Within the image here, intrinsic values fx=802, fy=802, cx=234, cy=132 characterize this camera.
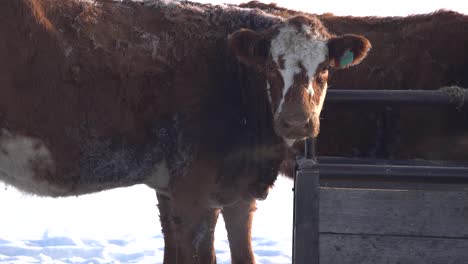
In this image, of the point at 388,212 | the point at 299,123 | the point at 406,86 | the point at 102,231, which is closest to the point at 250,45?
the point at 299,123

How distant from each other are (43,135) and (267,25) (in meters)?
2.04

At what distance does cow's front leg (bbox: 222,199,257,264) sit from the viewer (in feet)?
24.0

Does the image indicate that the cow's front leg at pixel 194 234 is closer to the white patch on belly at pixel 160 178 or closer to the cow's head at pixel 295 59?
the white patch on belly at pixel 160 178

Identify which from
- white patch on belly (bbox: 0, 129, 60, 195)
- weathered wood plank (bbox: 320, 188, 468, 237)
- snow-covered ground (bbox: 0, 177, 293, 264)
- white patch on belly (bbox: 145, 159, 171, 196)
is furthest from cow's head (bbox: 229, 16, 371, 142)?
snow-covered ground (bbox: 0, 177, 293, 264)

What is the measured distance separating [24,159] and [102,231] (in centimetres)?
560

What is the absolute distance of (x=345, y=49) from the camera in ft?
Result: 20.4

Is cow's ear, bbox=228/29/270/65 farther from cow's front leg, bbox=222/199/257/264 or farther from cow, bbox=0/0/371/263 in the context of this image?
cow's front leg, bbox=222/199/257/264

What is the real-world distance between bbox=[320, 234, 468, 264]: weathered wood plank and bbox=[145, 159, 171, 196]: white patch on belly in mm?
2541

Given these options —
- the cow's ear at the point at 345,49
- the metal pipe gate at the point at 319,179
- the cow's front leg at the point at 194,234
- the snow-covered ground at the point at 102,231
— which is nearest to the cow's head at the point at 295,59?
the cow's ear at the point at 345,49

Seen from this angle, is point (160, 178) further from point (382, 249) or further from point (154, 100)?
point (382, 249)

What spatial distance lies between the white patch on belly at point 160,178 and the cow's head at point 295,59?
3.29 feet

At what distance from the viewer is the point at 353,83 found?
7637 millimetres

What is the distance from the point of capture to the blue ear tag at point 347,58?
6229 millimetres

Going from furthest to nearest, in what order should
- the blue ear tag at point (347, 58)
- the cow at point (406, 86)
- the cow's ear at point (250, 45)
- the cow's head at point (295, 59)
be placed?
1. the cow at point (406, 86)
2. the blue ear tag at point (347, 58)
3. the cow's ear at point (250, 45)
4. the cow's head at point (295, 59)
